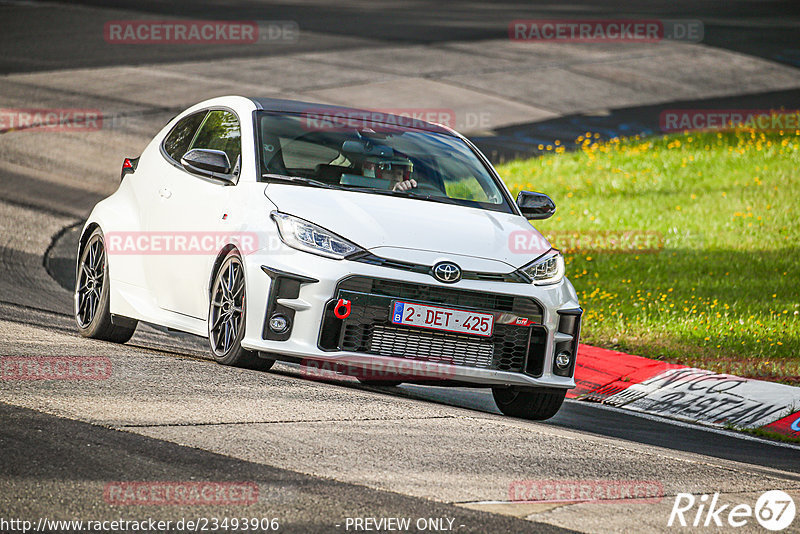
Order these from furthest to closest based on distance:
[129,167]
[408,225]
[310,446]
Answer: [129,167] < [408,225] < [310,446]

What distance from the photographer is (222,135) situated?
27.9ft

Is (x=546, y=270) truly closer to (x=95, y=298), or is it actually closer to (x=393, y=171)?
(x=393, y=171)

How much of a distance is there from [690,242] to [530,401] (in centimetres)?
756

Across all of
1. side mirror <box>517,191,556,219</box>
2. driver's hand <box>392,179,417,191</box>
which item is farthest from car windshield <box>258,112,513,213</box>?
side mirror <box>517,191,556,219</box>

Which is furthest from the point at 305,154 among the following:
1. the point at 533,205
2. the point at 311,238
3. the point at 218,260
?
the point at 533,205

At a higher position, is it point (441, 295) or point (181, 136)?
point (181, 136)

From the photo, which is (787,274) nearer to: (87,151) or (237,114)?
(237,114)

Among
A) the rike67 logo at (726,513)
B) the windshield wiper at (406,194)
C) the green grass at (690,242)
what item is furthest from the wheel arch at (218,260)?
the green grass at (690,242)

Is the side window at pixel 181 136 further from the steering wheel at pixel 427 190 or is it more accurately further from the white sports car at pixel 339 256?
the steering wheel at pixel 427 190

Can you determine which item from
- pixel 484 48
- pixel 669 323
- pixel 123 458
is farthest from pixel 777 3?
pixel 123 458

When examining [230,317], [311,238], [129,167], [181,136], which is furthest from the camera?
[129,167]

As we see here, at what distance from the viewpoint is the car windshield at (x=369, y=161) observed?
8.00m

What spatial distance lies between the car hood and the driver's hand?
0.24m

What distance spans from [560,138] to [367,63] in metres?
6.43
